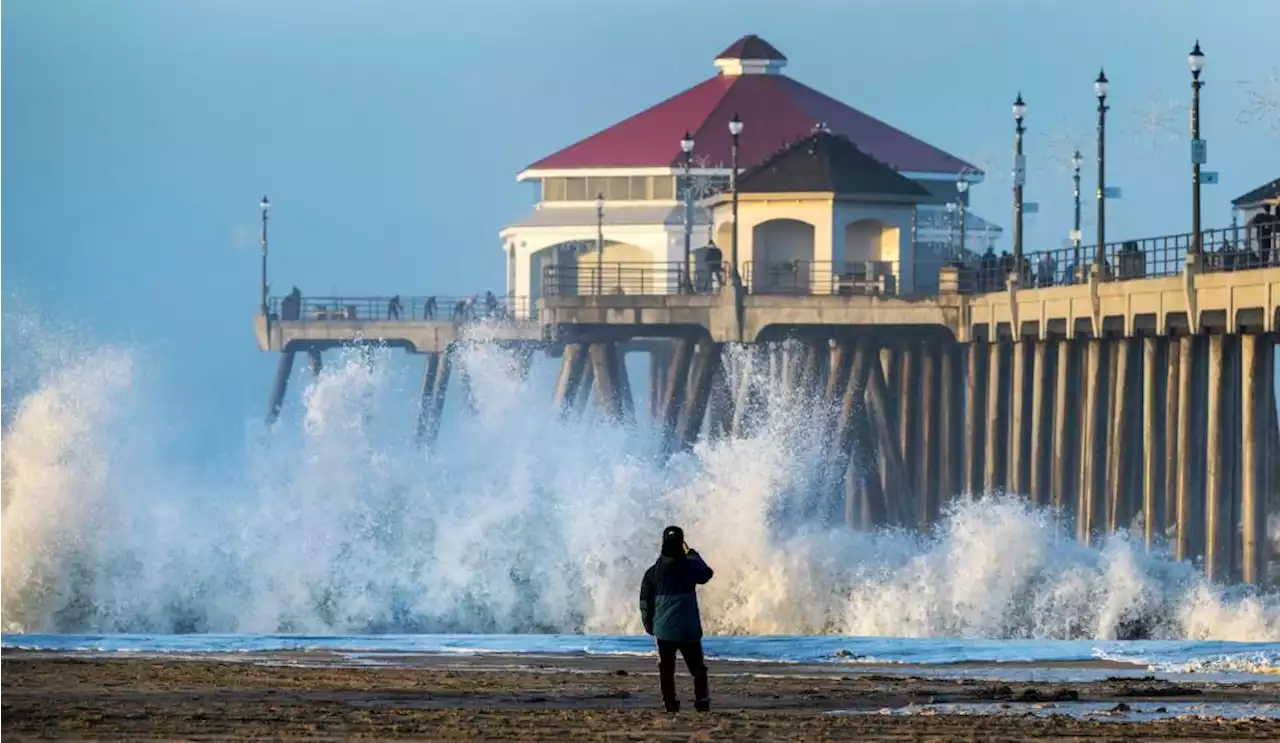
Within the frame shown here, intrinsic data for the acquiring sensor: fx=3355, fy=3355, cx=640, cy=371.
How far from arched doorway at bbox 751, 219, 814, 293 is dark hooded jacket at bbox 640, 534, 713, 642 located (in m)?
40.1

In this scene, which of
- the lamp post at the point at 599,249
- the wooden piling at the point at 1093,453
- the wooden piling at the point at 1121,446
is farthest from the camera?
the lamp post at the point at 599,249

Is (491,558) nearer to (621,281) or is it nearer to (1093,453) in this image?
(1093,453)

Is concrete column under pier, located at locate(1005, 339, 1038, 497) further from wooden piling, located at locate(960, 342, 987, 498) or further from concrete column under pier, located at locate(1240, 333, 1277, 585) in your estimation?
concrete column under pier, located at locate(1240, 333, 1277, 585)

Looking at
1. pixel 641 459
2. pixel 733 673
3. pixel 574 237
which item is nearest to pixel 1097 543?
pixel 641 459

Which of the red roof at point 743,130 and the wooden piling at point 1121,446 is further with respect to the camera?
the red roof at point 743,130

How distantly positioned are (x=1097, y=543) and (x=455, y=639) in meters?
13.0

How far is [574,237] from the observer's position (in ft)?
278

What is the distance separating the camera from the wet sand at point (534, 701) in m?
17.2

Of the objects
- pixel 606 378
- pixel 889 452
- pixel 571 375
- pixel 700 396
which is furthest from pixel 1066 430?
pixel 571 375

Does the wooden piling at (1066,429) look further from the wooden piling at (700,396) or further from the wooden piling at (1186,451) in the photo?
the wooden piling at (700,396)

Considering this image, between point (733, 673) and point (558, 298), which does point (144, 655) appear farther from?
point (558, 298)

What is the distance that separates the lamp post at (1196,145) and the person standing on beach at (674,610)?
20.8 m

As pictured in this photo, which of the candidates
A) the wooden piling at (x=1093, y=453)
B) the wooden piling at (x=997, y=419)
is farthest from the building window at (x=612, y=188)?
the wooden piling at (x=1093, y=453)

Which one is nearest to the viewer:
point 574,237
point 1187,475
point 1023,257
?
point 1187,475
